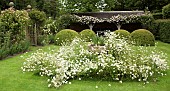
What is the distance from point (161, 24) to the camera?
17625 millimetres

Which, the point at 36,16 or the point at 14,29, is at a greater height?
the point at 36,16

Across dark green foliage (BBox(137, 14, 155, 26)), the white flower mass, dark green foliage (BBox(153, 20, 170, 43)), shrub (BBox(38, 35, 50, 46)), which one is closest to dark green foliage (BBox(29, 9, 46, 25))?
Answer: shrub (BBox(38, 35, 50, 46))

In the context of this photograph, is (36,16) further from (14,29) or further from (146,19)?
(146,19)

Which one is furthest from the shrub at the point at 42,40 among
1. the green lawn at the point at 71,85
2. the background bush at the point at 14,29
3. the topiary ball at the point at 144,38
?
the green lawn at the point at 71,85

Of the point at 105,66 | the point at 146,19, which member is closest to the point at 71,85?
the point at 105,66

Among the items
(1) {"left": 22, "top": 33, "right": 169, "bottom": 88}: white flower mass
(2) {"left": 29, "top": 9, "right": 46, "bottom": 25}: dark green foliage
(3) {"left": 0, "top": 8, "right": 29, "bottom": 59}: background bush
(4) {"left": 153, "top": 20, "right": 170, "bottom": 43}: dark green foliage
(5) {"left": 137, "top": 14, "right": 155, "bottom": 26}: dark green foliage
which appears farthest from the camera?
(5) {"left": 137, "top": 14, "right": 155, "bottom": 26}: dark green foliage

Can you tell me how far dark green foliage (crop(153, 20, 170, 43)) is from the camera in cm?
1677

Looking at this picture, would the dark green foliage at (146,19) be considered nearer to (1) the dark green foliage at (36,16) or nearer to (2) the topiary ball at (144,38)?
(2) the topiary ball at (144,38)

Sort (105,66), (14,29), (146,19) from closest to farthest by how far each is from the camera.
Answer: (105,66), (14,29), (146,19)

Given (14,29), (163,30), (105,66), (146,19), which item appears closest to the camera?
(105,66)

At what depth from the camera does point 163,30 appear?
17266 millimetres

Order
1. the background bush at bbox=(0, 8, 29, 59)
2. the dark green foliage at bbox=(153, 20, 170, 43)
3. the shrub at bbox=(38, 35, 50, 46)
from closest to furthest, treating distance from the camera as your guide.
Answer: the background bush at bbox=(0, 8, 29, 59) → the shrub at bbox=(38, 35, 50, 46) → the dark green foliage at bbox=(153, 20, 170, 43)

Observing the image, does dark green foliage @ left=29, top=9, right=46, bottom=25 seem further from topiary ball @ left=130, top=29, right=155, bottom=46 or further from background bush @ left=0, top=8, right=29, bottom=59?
topiary ball @ left=130, top=29, right=155, bottom=46

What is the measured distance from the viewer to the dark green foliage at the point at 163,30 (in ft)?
55.0
